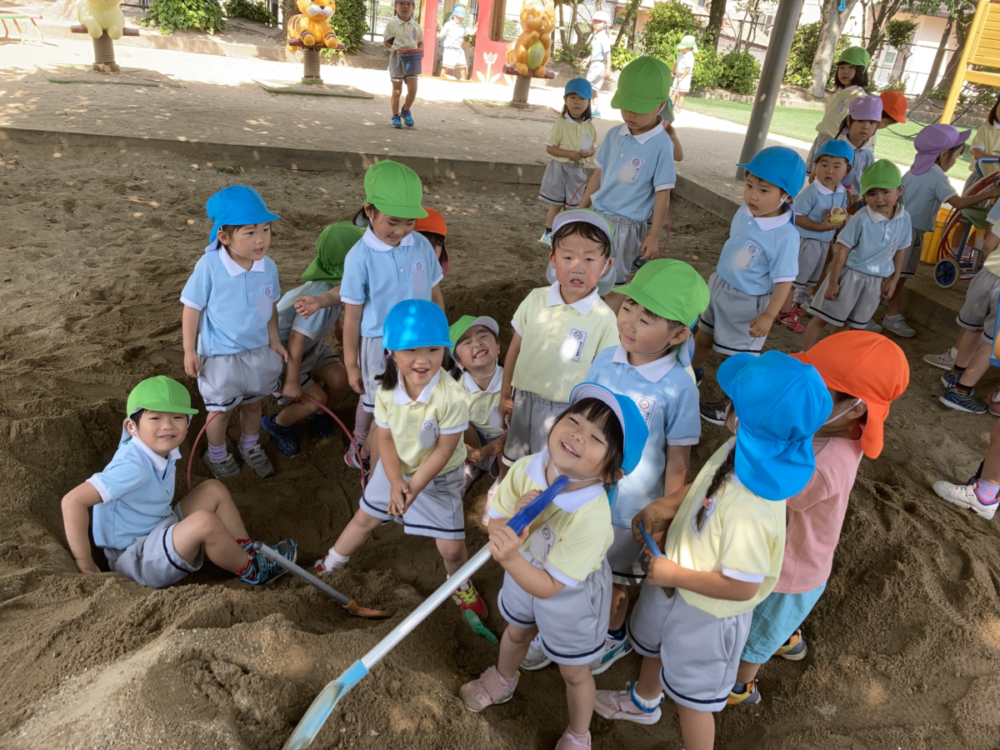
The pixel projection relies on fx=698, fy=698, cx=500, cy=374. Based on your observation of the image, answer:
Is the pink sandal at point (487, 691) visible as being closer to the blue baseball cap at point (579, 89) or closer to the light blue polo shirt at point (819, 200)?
the light blue polo shirt at point (819, 200)

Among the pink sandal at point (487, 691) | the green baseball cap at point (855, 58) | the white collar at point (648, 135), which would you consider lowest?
the pink sandal at point (487, 691)

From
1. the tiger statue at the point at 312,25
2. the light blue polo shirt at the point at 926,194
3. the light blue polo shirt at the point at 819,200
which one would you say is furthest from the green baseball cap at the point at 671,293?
the tiger statue at the point at 312,25

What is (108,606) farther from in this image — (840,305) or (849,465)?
(840,305)

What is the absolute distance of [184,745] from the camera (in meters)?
1.70

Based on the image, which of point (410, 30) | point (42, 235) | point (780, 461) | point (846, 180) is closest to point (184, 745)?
point (780, 461)

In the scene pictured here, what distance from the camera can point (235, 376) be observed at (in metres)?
3.35

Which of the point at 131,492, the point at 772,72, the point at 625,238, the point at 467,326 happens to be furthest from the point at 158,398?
the point at 772,72

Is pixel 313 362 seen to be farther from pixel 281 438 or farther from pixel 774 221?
pixel 774 221

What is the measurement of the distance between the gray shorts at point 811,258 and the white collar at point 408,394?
3588mm

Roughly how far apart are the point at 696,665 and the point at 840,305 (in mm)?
3436

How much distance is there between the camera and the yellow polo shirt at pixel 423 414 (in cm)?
263

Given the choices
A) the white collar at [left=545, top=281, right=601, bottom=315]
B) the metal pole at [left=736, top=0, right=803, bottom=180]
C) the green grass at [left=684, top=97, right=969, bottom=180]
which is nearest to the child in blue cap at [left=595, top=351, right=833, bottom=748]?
the white collar at [left=545, top=281, right=601, bottom=315]

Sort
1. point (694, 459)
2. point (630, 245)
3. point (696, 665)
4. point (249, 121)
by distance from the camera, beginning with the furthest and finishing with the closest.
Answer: point (249, 121) → point (630, 245) → point (694, 459) → point (696, 665)

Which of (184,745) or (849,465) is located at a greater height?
(849,465)
